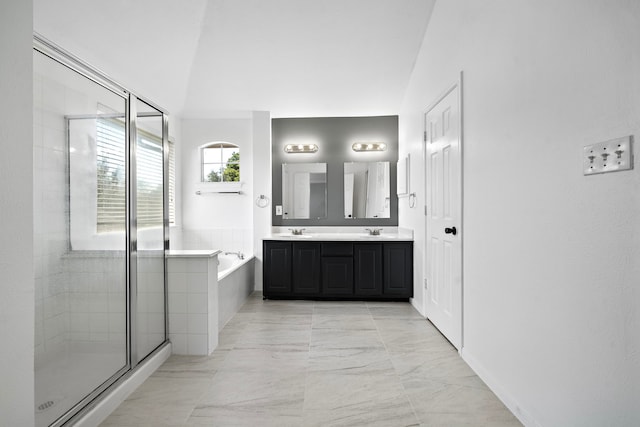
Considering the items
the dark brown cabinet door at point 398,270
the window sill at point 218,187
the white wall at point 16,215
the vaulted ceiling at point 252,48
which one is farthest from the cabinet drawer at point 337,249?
the white wall at point 16,215

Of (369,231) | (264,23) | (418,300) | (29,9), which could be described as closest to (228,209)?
(369,231)

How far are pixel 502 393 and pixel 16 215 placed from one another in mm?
2464

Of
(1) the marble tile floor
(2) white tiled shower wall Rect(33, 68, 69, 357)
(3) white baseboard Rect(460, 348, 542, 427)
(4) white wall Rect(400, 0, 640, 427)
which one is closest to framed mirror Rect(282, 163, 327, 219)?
(1) the marble tile floor

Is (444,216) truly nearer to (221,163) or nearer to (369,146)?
Answer: (369,146)

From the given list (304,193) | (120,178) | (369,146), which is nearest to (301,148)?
(304,193)

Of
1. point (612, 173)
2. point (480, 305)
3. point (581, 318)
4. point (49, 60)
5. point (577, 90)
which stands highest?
point (49, 60)

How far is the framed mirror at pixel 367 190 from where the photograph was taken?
490cm

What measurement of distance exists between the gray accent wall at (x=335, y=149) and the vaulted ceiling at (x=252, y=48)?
24cm

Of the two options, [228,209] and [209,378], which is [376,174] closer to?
[228,209]

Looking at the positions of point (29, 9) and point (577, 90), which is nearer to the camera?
point (29, 9)

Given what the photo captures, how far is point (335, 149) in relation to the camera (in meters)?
4.96

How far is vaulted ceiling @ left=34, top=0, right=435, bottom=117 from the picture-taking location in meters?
2.87

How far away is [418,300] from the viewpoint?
3.97 m

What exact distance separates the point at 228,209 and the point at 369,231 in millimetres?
1979
